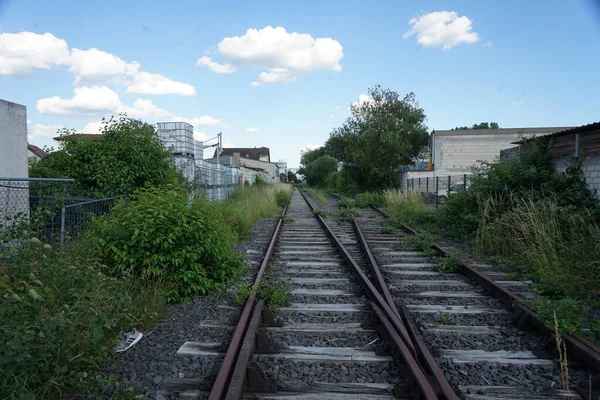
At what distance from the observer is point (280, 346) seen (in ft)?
13.0

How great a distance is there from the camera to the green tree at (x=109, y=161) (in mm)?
9336

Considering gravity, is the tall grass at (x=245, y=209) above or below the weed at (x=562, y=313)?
above

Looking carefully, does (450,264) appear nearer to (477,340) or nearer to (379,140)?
(477,340)

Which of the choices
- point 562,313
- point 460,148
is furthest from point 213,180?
point 460,148

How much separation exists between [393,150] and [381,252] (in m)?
21.3

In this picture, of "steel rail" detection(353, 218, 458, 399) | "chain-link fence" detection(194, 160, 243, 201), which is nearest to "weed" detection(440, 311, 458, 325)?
"steel rail" detection(353, 218, 458, 399)

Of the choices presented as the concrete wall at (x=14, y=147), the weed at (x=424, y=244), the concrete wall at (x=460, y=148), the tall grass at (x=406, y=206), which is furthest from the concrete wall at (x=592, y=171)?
the concrete wall at (x=460, y=148)

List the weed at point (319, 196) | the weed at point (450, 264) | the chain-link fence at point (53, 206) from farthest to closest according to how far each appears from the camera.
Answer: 1. the weed at point (319, 196)
2. the weed at point (450, 264)
3. the chain-link fence at point (53, 206)

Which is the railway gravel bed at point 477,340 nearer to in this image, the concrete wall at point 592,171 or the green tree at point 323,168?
the concrete wall at point 592,171

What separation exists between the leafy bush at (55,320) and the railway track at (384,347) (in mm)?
909

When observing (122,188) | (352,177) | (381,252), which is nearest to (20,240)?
(122,188)

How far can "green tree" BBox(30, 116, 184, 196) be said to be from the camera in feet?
30.6

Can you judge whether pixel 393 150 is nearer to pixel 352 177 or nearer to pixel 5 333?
pixel 352 177

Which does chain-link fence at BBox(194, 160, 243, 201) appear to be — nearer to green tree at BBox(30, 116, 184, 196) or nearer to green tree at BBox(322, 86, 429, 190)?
green tree at BBox(30, 116, 184, 196)
